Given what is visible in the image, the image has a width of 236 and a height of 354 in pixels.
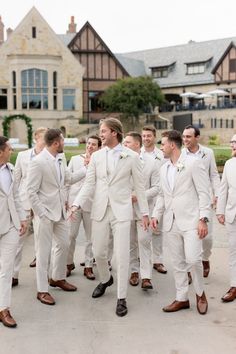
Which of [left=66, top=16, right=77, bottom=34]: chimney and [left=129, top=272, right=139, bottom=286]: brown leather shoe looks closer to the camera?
[left=129, top=272, right=139, bottom=286]: brown leather shoe

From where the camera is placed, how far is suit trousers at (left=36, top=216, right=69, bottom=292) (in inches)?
242

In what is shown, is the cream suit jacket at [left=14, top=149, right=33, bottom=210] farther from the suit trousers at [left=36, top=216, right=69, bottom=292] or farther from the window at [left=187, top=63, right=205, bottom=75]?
the window at [left=187, top=63, right=205, bottom=75]

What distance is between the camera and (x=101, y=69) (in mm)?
51188

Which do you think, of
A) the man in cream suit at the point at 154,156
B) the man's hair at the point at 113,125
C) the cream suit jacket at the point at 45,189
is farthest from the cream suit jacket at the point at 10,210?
the man in cream suit at the point at 154,156

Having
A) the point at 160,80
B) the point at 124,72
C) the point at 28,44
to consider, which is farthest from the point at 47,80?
the point at 160,80

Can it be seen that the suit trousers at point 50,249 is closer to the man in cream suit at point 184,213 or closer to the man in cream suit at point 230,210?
the man in cream suit at point 184,213

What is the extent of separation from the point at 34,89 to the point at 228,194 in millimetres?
43747

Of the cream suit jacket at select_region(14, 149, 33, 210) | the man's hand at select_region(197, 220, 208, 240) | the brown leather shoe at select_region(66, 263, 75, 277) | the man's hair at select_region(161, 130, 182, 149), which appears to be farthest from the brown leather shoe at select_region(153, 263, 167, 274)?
the man's hair at select_region(161, 130, 182, 149)

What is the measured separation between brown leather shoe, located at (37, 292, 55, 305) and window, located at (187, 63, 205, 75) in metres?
50.3

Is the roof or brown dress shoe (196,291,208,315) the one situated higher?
the roof

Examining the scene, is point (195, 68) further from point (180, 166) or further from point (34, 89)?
point (180, 166)

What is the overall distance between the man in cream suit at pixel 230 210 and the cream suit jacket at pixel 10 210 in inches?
101

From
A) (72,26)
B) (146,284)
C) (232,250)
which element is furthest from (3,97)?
(232,250)

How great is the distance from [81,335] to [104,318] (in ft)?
1.71
